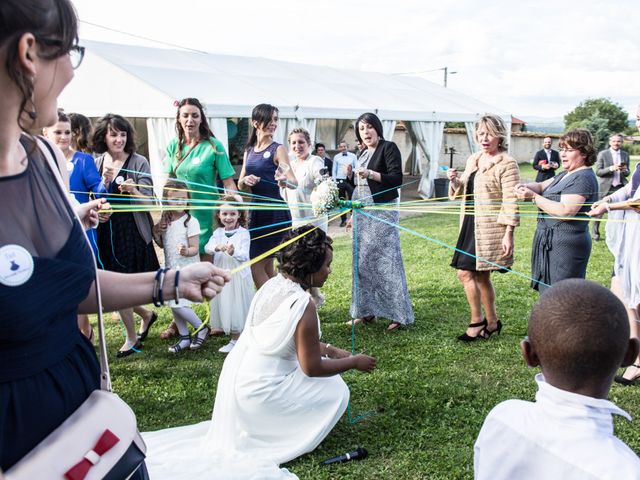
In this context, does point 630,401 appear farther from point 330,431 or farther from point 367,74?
point 367,74

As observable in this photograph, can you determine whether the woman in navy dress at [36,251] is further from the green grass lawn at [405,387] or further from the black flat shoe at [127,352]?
the black flat shoe at [127,352]

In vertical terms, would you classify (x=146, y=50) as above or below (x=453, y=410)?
above

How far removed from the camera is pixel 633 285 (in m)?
4.81

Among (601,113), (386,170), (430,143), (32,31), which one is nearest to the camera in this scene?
(32,31)

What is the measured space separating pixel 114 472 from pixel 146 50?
17312 millimetres

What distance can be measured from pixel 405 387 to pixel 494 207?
79.7 inches

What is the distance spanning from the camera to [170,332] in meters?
6.33

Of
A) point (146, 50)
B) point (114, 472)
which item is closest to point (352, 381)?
point (114, 472)

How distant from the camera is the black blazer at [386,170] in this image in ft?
20.1

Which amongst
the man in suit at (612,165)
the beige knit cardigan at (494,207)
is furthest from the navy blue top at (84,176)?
the man in suit at (612,165)

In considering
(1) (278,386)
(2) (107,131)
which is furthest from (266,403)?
(2) (107,131)

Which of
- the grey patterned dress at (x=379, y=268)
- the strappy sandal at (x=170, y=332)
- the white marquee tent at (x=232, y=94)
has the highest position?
the white marquee tent at (x=232, y=94)

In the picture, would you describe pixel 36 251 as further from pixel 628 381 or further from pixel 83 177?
pixel 628 381

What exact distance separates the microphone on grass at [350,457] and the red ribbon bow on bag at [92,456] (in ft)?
7.71
